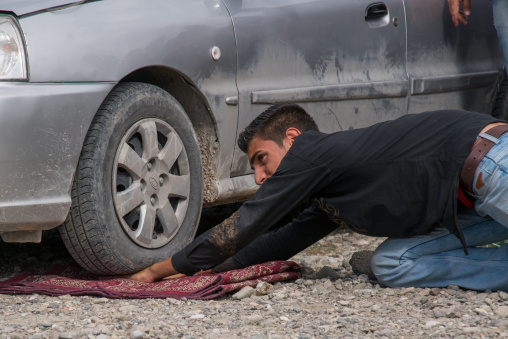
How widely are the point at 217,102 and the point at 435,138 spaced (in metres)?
1.11

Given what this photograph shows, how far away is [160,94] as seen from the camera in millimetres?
3328

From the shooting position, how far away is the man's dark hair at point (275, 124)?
121 inches

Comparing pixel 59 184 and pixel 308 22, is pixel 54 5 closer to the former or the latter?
pixel 59 184

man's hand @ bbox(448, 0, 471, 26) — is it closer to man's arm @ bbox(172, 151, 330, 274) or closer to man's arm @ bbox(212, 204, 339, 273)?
man's arm @ bbox(212, 204, 339, 273)

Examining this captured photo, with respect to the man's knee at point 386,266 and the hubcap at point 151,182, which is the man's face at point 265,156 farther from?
the man's knee at point 386,266

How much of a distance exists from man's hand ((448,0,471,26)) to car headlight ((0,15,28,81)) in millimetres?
2748

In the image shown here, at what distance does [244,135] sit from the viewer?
3146 mm

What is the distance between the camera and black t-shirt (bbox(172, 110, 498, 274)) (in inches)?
111

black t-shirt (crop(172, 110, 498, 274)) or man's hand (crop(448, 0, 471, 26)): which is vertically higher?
man's hand (crop(448, 0, 471, 26))

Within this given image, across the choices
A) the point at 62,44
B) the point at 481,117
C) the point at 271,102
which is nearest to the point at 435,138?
the point at 481,117

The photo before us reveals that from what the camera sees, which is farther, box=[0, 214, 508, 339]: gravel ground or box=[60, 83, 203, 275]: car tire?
box=[60, 83, 203, 275]: car tire

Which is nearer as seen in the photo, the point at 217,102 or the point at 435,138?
the point at 435,138

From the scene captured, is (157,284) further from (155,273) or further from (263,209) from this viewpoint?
(263,209)

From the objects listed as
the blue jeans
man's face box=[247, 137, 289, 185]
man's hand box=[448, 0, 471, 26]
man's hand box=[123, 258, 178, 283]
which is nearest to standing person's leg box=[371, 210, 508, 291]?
the blue jeans
